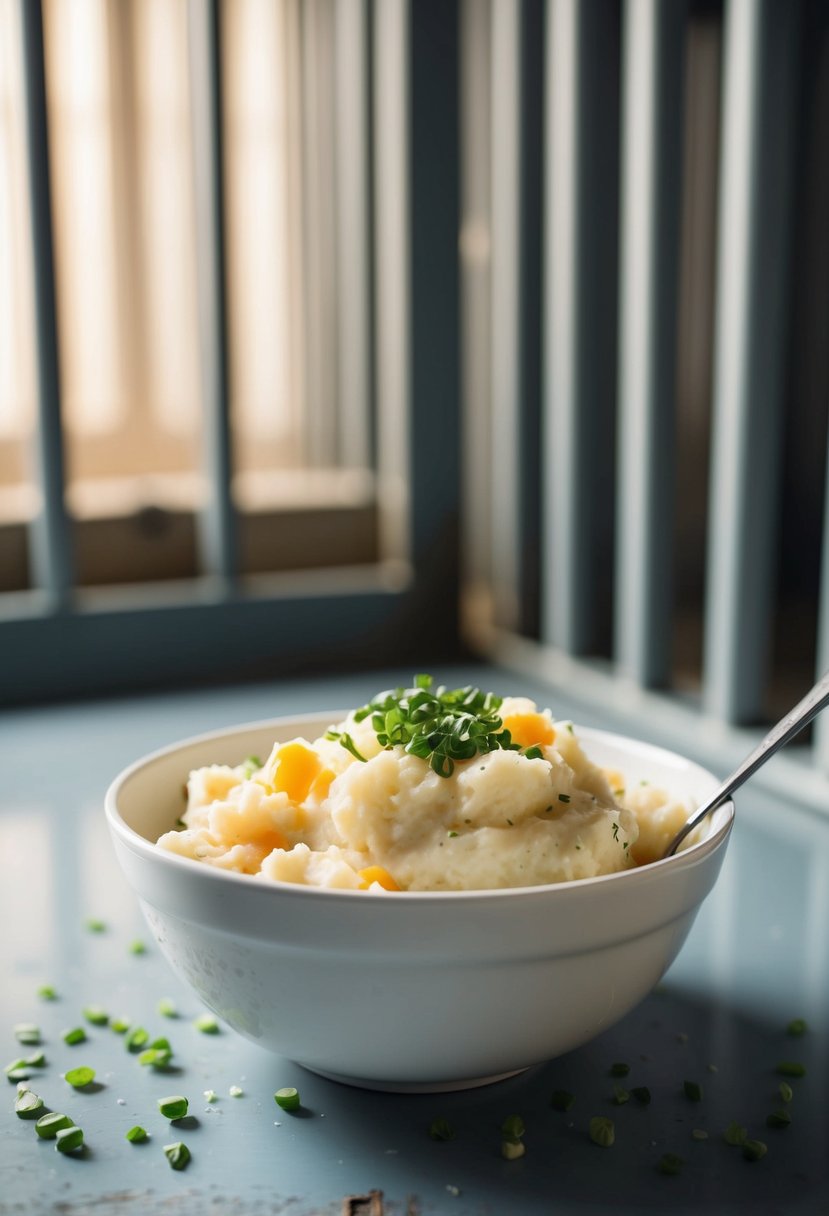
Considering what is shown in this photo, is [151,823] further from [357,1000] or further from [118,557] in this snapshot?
[118,557]

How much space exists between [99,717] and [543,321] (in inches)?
31.4

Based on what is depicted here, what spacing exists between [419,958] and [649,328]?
103 cm

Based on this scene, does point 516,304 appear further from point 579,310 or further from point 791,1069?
point 791,1069

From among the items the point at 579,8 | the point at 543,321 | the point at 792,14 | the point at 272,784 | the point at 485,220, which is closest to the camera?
the point at 272,784

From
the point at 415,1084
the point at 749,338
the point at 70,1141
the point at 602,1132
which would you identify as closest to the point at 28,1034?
the point at 70,1141

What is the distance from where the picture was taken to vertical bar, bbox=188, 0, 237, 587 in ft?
5.65

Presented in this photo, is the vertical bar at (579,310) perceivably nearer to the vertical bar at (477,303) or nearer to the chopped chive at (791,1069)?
the vertical bar at (477,303)

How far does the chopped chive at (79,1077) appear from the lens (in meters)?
0.82

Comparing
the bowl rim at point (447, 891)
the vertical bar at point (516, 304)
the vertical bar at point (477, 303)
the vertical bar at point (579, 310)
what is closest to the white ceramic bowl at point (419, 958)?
the bowl rim at point (447, 891)

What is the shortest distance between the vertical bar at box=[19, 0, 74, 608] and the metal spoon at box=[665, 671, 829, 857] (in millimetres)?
1126

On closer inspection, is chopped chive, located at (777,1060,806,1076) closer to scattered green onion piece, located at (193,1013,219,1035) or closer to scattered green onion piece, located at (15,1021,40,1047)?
scattered green onion piece, located at (193,1013,219,1035)

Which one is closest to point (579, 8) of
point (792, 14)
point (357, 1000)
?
point (792, 14)

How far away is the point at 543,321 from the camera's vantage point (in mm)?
1834

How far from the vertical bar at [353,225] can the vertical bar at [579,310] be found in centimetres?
33
